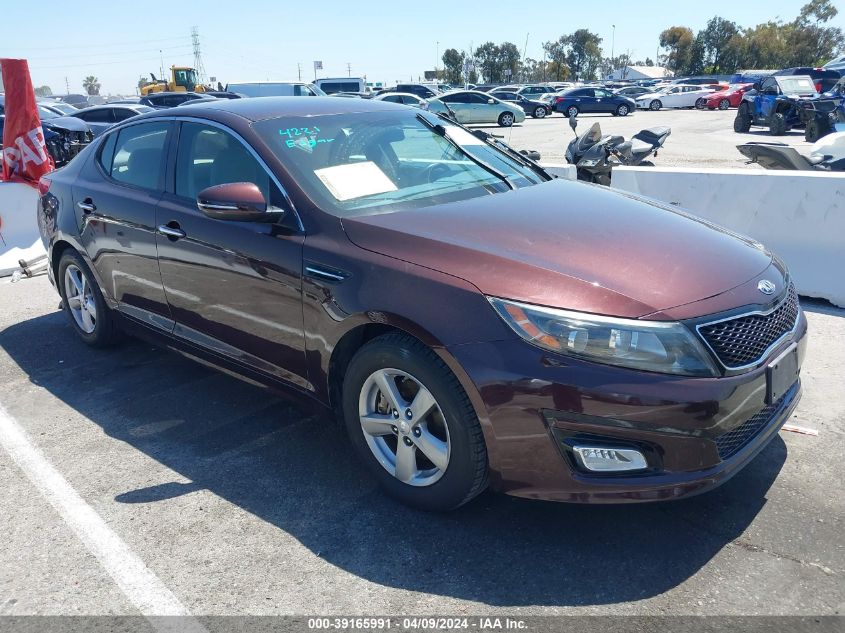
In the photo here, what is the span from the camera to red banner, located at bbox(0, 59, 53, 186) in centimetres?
794

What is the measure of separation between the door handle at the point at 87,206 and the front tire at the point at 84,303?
0.37 m

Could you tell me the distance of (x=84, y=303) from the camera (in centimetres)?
513

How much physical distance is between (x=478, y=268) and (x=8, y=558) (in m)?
2.21

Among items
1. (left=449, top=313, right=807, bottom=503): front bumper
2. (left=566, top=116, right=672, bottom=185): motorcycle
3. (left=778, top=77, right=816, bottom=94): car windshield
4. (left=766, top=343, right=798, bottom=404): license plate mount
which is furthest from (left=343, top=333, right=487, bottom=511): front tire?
(left=778, top=77, right=816, bottom=94): car windshield

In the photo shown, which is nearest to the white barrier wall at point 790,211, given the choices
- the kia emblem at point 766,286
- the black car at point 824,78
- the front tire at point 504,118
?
the kia emblem at point 766,286

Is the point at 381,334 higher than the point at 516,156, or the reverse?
the point at 516,156

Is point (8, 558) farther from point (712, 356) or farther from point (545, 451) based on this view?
point (712, 356)

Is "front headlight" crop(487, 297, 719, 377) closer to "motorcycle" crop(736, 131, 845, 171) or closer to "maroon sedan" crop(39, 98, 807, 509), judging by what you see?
"maroon sedan" crop(39, 98, 807, 509)

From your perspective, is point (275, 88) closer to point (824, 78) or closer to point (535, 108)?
point (535, 108)

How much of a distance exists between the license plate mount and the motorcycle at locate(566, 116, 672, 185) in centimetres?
555

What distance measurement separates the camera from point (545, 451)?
2619 mm

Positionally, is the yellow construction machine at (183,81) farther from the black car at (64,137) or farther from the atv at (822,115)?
the atv at (822,115)

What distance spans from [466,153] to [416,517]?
83.9 inches

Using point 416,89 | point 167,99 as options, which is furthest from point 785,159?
point 416,89
